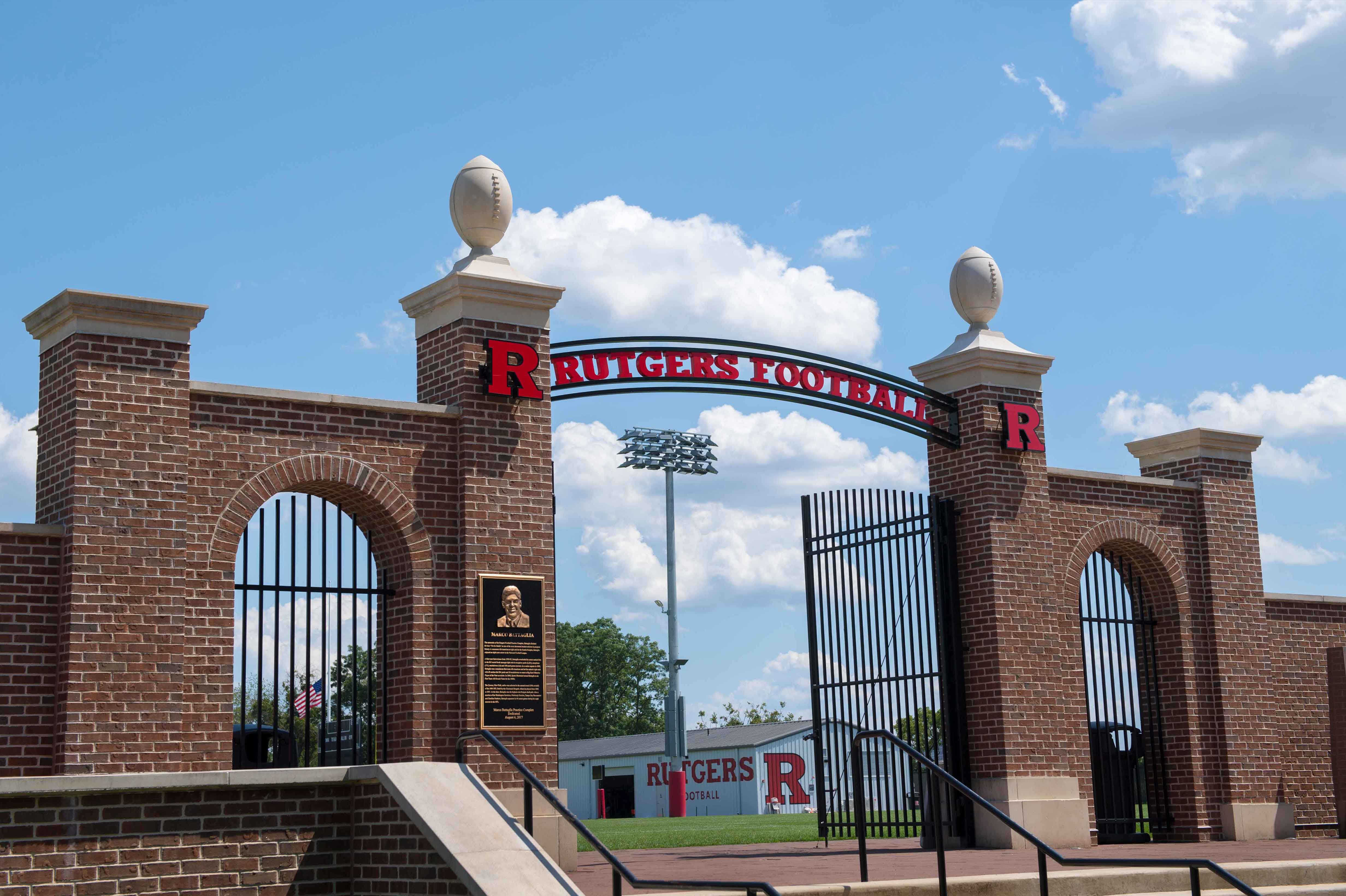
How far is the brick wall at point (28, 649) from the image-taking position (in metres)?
10.8

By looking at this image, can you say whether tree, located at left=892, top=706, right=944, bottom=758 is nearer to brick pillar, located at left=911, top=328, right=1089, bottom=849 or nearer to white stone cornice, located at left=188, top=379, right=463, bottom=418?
brick pillar, located at left=911, top=328, right=1089, bottom=849

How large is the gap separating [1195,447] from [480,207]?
9.79 m

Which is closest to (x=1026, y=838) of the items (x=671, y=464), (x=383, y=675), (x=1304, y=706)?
(x=383, y=675)

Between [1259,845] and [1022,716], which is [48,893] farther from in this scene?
[1259,845]

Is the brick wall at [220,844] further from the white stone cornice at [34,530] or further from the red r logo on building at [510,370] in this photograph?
the red r logo on building at [510,370]

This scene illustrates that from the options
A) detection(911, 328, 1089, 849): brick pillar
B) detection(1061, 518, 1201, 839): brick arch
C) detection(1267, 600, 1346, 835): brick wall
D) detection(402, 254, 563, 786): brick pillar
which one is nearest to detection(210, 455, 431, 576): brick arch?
detection(402, 254, 563, 786): brick pillar

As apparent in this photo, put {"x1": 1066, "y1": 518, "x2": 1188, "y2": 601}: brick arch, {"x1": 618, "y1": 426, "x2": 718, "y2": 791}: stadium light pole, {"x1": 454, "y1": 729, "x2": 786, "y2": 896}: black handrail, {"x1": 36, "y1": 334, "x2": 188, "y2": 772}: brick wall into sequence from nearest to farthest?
{"x1": 454, "y1": 729, "x2": 786, "y2": 896}: black handrail < {"x1": 36, "y1": 334, "x2": 188, "y2": 772}: brick wall < {"x1": 1066, "y1": 518, "x2": 1188, "y2": 601}: brick arch < {"x1": 618, "y1": 426, "x2": 718, "y2": 791}: stadium light pole

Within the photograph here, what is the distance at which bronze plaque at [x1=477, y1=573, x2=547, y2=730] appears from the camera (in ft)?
41.5

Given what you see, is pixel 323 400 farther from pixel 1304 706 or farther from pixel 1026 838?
pixel 1304 706

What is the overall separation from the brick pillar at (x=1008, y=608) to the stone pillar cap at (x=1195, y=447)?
106 inches

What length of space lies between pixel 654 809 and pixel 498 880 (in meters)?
49.3

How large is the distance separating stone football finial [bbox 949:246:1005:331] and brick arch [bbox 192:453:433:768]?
7328 millimetres

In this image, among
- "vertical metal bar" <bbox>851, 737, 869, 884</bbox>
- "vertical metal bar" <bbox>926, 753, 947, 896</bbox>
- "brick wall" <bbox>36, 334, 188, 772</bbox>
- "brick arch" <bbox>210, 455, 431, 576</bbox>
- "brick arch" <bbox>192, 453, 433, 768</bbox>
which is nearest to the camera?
"vertical metal bar" <bbox>926, 753, 947, 896</bbox>

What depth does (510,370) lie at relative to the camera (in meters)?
13.2
